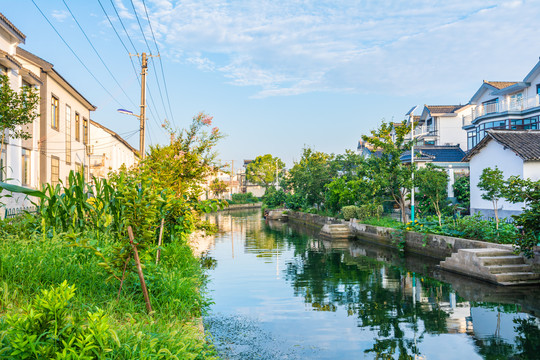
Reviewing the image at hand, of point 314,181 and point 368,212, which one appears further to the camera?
point 314,181

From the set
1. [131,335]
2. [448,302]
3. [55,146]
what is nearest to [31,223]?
[131,335]

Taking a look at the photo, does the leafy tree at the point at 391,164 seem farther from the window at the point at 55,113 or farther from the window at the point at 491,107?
the window at the point at 491,107

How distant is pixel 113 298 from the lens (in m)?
6.11

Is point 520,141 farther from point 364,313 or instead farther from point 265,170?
point 265,170

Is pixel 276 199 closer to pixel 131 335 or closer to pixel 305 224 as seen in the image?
pixel 305 224

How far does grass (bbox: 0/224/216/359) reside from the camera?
434 cm

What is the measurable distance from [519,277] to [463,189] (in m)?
18.2

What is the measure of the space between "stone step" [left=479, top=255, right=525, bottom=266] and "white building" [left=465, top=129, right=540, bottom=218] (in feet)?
30.1

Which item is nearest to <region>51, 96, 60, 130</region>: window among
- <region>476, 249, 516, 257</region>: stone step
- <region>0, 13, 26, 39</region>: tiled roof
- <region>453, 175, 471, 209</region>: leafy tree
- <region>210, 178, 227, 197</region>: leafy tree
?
<region>0, 13, 26, 39</region>: tiled roof

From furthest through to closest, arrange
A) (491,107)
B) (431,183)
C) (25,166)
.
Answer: (491,107) < (431,183) < (25,166)

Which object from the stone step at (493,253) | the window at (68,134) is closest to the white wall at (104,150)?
the window at (68,134)

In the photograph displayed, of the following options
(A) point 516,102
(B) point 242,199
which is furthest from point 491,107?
(B) point 242,199

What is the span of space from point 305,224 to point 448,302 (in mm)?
28951

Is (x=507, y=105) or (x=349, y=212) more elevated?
(x=507, y=105)
